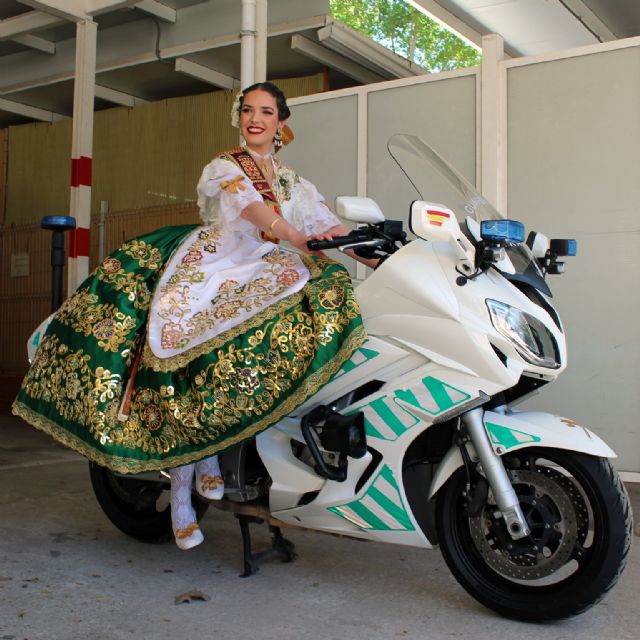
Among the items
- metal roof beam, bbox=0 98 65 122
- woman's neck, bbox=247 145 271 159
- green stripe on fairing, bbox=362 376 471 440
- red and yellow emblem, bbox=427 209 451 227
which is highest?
metal roof beam, bbox=0 98 65 122

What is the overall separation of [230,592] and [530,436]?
1058 mm

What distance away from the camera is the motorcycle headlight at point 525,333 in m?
2.26

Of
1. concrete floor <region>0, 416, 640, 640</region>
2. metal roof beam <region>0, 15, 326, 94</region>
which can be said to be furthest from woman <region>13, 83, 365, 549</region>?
metal roof beam <region>0, 15, 326, 94</region>

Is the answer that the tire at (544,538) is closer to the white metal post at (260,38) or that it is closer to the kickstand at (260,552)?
the kickstand at (260,552)

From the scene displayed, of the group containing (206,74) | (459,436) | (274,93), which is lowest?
(459,436)

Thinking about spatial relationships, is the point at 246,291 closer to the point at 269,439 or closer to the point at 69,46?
the point at 269,439

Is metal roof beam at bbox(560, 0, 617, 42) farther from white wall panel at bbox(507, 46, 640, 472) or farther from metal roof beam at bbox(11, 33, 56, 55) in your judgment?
metal roof beam at bbox(11, 33, 56, 55)

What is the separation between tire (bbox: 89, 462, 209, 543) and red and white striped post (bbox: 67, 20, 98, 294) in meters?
2.99

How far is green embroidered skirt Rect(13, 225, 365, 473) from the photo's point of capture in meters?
2.48

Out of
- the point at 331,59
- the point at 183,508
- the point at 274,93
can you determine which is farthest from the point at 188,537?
the point at 331,59

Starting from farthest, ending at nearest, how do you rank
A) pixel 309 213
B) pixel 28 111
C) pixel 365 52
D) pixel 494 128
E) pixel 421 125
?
1. pixel 28 111
2. pixel 365 52
3. pixel 421 125
4. pixel 494 128
5. pixel 309 213

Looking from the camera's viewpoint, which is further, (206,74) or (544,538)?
(206,74)

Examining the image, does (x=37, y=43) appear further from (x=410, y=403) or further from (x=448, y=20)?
(x=410, y=403)

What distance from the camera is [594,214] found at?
15.4ft
